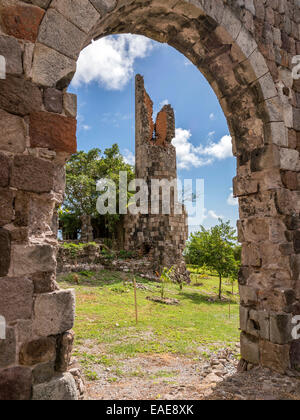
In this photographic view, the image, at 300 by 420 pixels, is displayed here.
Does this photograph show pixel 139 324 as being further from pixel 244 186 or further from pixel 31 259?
A: pixel 31 259

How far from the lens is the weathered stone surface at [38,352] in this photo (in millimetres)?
1998

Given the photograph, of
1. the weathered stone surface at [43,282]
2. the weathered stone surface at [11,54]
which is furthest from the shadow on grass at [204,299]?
the weathered stone surface at [11,54]

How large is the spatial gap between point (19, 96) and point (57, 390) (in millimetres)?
2167

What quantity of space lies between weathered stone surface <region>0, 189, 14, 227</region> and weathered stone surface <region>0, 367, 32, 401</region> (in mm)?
1008

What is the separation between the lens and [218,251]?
1378 centimetres

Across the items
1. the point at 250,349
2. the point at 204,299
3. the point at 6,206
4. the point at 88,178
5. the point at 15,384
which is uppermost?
the point at 88,178

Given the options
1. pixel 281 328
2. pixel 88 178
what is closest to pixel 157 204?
pixel 88 178

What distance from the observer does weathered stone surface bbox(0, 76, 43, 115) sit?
2061mm

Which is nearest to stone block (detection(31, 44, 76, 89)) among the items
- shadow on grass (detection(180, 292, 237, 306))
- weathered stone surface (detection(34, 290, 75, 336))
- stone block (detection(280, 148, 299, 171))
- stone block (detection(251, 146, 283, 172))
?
weathered stone surface (detection(34, 290, 75, 336))

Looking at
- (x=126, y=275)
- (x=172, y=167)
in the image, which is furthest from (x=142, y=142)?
(x=126, y=275)

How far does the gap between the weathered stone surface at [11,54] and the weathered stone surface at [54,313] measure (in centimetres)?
167

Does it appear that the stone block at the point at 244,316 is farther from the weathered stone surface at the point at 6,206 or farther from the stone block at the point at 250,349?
the weathered stone surface at the point at 6,206

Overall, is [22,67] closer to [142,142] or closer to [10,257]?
[10,257]
